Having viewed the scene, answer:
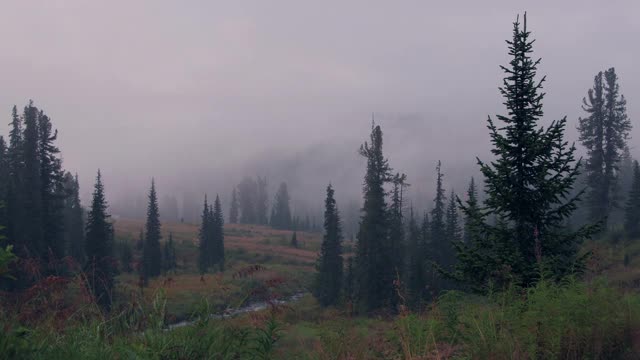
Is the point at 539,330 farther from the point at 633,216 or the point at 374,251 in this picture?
the point at 633,216

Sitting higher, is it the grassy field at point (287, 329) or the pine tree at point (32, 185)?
the pine tree at point (32, 185)

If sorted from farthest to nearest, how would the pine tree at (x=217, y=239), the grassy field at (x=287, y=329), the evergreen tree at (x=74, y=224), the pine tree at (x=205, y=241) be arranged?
the pine tree at (x=217, y=239) → the pine tree at (x=205, y=241) → the evergreen tree at (x=74, y=224) → the grassy field at (x=287, y=329)

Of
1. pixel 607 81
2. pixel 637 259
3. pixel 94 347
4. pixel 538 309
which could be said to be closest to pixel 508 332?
pixel 538 309

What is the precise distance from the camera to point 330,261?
192 ft

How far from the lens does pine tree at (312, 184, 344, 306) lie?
54469 mm

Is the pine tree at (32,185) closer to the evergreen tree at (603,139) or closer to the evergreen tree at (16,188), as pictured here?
the evergreen tree at (16,188)

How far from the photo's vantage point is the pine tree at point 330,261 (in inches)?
2144

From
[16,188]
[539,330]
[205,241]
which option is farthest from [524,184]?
[205,241]

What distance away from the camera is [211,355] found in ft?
16.6

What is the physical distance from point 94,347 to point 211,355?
45.3 inches

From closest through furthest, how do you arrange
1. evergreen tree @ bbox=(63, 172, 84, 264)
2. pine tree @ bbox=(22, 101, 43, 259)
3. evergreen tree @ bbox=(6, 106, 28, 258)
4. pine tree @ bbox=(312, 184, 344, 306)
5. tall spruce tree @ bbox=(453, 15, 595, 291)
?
tall spruce tree @ bbox=(453, 15, 595, 291), evergreen tree @ bbox=(6, 106, 28, 258), pine tree @ bbox=(22, 101, 43, 259), pine tree @ bbox=(312, 184, 344, 306), evergreen tree @ bbox=(63, 172, 84, 264)

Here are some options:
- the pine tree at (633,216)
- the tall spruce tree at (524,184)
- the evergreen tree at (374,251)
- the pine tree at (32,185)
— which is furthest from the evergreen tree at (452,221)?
the tall spruce tree at (524,184)

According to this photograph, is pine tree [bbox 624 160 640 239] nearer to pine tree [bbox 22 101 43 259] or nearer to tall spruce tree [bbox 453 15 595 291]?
tall spruce tree [bbox 453 15 595 291]

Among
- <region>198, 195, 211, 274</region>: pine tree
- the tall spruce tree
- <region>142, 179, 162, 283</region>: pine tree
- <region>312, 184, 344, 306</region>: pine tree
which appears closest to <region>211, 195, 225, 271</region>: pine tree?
<region>198, 195, 211, 274</region>: pine tree
